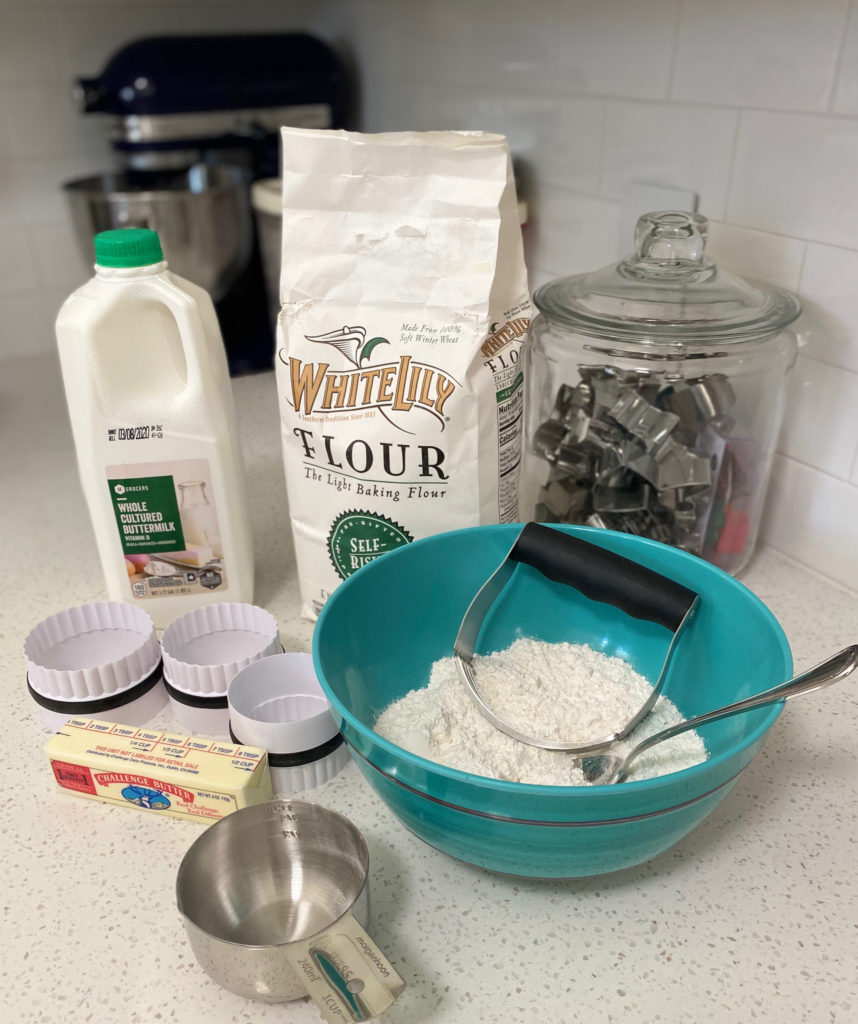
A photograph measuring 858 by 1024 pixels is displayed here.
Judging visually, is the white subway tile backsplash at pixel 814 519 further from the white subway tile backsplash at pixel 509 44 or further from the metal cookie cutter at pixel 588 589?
the white subway tile backsplash at pixel 509 44

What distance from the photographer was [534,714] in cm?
57

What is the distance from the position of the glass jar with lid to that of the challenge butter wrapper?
0.37 meters

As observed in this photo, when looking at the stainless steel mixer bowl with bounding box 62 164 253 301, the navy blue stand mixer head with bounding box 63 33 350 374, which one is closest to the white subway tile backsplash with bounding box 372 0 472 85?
the navy blue stand mixer head with bounding box 63 33 350 374

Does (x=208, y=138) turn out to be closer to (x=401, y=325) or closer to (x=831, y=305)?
(x=401, y=325)

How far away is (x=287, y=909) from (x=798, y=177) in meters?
0.69

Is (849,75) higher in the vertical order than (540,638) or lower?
higher

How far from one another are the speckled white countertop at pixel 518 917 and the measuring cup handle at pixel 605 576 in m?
0.13

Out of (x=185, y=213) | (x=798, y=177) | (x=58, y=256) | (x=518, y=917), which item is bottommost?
(x=518, y=917)

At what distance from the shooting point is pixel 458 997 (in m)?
0.45

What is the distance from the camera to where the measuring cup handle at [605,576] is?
23.0 inches

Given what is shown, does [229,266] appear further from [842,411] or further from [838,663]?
[838,663]

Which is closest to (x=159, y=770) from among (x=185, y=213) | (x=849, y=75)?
(x=849, y=75)

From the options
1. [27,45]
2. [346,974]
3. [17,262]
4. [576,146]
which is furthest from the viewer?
[17,262]

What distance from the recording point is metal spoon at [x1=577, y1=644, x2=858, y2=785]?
0.45 metres
